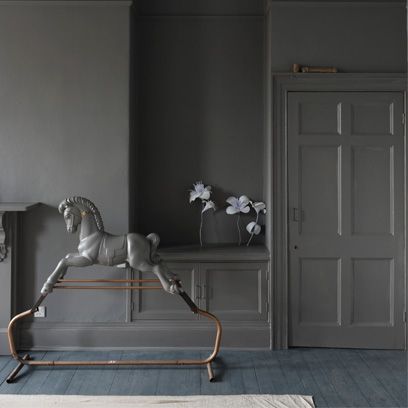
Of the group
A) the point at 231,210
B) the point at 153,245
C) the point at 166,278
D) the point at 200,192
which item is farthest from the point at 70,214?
the point at 231,210

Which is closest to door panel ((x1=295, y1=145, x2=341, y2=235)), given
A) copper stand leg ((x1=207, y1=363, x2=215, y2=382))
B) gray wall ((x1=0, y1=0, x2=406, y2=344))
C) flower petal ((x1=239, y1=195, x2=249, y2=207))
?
flower petal ((x1=239, y1=195, x2=249, y2=207))

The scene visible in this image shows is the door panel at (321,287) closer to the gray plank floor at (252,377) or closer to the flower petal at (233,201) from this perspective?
the gray plank floor at (252,377)

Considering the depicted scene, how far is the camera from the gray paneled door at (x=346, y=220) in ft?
14.0

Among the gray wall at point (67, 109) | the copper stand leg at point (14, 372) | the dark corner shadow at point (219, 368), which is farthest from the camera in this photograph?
the gray wall at point (67, 109)

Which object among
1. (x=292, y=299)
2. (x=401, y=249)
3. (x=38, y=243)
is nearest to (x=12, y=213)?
(x=38, y=243)

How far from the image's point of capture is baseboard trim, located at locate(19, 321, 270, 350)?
424cm

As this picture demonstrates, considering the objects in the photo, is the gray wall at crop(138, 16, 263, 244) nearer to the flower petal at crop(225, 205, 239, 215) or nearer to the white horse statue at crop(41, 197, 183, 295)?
the flower petal at crop(225, 205, 239, 215)

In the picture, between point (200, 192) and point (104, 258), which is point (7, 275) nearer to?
point (104, 258)

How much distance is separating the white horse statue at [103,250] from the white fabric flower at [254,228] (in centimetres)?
103

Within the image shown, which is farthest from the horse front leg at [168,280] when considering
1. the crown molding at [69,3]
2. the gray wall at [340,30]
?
the crown molding at [69,3]

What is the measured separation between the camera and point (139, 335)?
427 centimetres

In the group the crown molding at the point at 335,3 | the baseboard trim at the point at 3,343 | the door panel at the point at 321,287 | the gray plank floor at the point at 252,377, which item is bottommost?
the gray plank floor at the point at 252,377

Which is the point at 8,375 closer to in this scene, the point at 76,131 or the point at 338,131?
the point at 76,131

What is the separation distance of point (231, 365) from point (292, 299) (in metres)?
0.74
